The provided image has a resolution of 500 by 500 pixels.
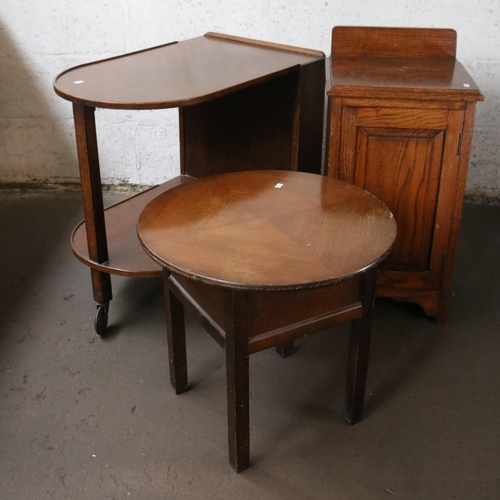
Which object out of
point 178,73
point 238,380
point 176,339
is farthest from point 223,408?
point 178,73

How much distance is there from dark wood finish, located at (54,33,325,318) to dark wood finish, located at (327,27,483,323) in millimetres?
212

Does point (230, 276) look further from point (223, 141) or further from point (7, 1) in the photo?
point (7, 1)

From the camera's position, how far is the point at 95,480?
1647mm

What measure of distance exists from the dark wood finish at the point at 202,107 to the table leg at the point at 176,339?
287mm

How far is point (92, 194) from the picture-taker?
1.98 m

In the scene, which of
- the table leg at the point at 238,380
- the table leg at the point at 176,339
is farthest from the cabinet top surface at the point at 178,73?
the table leg at the point at 238,380

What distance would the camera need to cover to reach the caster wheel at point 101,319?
2.18 meters

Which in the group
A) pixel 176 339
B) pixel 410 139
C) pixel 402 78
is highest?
pixel 402 78

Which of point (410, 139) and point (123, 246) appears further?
point (123, 246)

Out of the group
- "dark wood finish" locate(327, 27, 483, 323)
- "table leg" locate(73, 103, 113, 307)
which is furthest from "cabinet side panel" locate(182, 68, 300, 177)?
"table leg" locate(73, 103, 113, 307)

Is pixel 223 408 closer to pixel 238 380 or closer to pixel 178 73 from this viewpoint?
pixel 238 380

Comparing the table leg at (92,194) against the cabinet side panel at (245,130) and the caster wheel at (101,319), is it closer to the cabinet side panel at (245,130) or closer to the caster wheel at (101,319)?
the caster wheel at (101,319)

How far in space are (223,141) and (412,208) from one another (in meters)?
0.80

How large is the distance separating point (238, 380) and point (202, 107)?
52.1 inches
